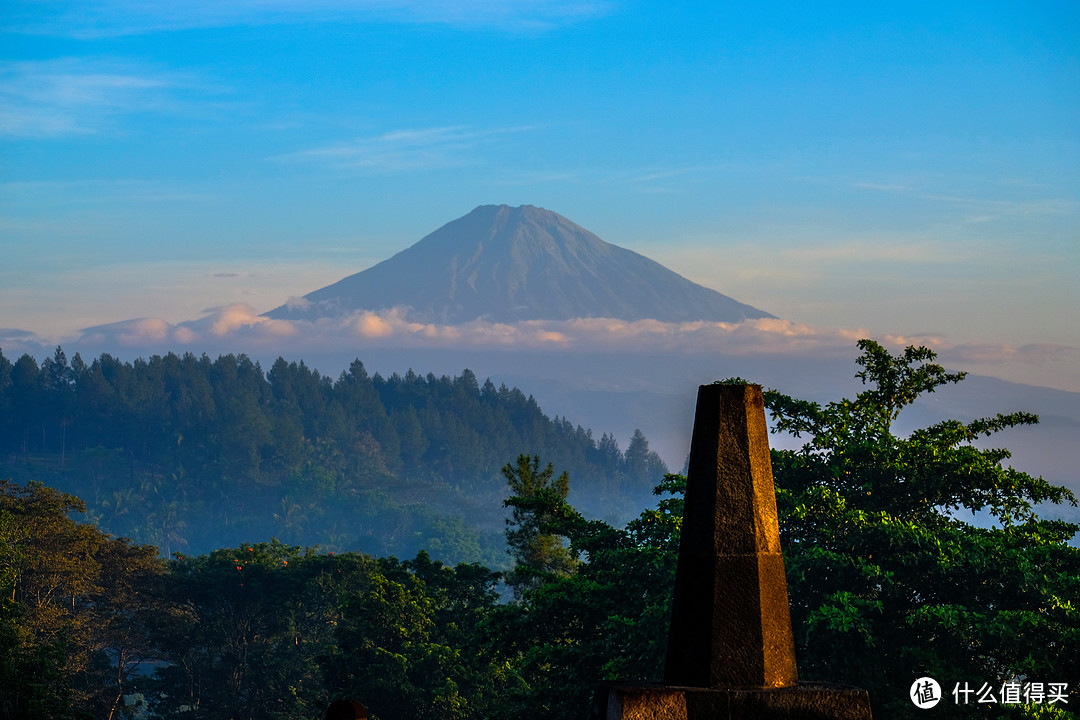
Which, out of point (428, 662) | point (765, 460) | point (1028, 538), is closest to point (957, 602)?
point (1028, 538)

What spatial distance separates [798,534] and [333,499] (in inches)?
6826

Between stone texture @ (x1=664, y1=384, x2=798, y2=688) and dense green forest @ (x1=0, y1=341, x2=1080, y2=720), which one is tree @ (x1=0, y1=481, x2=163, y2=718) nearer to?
dense green forest @ (x1=0, y1=341, x2=1080, y2=720)

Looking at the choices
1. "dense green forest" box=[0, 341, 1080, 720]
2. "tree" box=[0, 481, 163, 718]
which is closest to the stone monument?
"dense green forest" box=[0, 341, 1080, 720]

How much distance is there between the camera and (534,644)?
24734 millimetres

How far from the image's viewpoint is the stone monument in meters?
6.16

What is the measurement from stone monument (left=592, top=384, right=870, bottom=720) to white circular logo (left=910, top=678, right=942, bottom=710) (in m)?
12.0

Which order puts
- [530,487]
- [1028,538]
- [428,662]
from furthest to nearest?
[530,487], [428,662], [1028,538]

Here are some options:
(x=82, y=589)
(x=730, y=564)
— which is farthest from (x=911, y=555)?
(x=82, y=589)

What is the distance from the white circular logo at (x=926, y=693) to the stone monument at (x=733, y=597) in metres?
12.0

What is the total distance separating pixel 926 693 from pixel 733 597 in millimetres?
12703

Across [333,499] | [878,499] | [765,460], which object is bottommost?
Answer: [333,499]

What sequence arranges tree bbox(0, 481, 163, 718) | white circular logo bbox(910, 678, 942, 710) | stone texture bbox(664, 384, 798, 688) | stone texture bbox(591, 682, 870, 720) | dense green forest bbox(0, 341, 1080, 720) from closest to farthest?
stone texture bbox(591, 682, 870, 720) < stone texture bbox(664, 384, 798, 688) < white circular logo bbox(910, 678, 942, 710) < dense green forest bbox(0, 341, 1080, 720) < tree bbox(0, 481, 163, 718)

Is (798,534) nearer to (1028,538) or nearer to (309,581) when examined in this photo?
(1028,538)

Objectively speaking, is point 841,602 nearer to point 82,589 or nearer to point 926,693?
point 926,693
